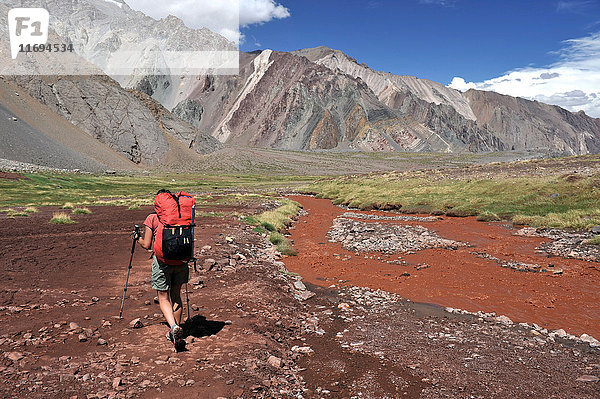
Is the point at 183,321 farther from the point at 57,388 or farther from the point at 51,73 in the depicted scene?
the point at 51,73

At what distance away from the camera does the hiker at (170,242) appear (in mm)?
6926

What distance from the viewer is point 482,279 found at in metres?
14.5

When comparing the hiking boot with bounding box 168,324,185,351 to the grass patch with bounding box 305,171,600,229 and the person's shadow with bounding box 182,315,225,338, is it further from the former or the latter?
the grass patch with bounding box 305,171,600,229

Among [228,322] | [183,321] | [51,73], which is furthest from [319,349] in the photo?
[51,73]

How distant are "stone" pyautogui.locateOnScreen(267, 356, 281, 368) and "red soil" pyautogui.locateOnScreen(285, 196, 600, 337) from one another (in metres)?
6.50

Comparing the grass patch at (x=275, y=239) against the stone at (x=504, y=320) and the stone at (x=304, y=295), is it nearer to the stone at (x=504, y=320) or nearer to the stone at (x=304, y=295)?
the stone at (x=304, y=295)

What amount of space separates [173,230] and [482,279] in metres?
12.4

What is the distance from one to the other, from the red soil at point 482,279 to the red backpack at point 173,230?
7724mm

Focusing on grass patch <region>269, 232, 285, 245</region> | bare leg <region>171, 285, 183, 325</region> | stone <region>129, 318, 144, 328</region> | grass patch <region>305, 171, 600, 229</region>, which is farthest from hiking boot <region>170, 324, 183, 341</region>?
grass patch <region>305, 171, 600, 229</region>

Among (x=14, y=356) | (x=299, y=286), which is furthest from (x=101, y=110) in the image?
(x=14, y=356)

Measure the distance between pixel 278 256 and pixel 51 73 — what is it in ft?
484

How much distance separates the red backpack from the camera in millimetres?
6922

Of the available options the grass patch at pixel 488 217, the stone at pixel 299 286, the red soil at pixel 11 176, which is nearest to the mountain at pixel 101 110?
the red soil at pixel 11 176

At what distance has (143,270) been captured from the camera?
42.4 feet
